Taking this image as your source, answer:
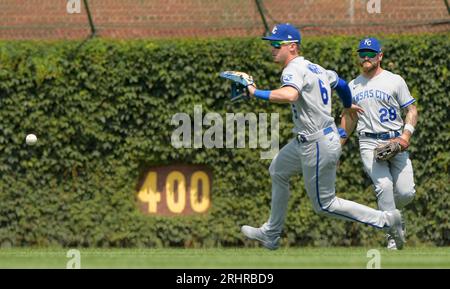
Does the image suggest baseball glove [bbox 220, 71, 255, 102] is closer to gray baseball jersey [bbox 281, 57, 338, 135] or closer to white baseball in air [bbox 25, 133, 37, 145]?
gray baseball jersey [bbox 281, 57, 338, 135]

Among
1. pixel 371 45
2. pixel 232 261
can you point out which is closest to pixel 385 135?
pixel 371 45

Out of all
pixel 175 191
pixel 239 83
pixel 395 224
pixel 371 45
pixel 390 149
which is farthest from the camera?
pixel 175 191

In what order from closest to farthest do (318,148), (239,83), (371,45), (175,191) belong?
(239,83), (318,148), (371,45), (175,191)

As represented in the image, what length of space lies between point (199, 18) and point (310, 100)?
6620mm

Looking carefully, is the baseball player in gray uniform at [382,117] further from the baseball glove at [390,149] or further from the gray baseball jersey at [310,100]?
the gray baseball jersey at [310,100]

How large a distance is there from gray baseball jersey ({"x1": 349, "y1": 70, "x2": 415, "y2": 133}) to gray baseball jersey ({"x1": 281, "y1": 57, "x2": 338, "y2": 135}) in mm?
1930

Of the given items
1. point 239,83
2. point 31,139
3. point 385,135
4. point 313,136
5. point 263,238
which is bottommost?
point 263,238

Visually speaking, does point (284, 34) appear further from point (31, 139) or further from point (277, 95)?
point (31, 139)

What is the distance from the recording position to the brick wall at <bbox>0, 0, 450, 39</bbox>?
16422 millimetres

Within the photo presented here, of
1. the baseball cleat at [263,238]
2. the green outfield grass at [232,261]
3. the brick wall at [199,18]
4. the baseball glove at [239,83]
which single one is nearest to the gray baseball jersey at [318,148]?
the baseball glove at [239,83]

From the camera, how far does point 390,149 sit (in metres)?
12.0

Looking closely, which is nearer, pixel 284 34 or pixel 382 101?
pixel 284 34

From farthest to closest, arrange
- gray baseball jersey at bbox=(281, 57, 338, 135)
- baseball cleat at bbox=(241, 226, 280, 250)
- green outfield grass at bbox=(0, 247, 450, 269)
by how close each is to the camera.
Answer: baseball cleat at bbox=(241, 226, 280, 250) < gray baseball jersey at bbox=(281, 57, 338, 135) < green outfield grass at bbox=(0, 247, 450, 269)

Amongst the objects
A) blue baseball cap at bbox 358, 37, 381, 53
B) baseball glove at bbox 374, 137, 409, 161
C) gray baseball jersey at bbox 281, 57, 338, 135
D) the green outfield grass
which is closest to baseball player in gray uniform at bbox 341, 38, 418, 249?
blue baseball cap at bbox 358, 37, 381, 53
